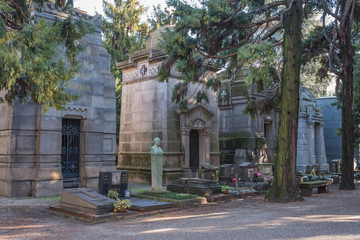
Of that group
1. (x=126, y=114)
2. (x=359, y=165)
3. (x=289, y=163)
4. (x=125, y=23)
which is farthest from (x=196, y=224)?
(x=125, y=23)

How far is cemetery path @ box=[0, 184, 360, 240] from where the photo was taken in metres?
7.00

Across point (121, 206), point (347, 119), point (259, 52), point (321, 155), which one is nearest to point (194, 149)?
point (347, 119)

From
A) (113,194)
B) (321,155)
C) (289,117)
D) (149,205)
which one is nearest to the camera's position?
(149,205)

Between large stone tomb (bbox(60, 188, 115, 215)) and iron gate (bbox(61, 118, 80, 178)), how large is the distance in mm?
4662

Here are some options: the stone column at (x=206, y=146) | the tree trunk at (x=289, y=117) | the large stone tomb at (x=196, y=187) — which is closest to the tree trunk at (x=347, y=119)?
the tree trunk at (x=289, y=117)

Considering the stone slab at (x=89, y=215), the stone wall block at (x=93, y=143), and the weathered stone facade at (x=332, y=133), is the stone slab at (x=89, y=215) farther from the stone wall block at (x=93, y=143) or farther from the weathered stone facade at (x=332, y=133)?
the weathered stone facade at (x=332, y=133)

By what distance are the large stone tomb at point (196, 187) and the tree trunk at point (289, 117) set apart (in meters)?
2.05

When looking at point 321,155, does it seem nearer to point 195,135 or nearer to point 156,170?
point 195,135

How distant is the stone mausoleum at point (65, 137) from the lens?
1291cm

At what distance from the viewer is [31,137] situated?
13266mm

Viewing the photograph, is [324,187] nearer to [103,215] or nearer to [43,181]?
[103,215]

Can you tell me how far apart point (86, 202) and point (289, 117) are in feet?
22.6

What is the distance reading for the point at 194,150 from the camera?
18.8 m

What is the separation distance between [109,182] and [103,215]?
2272 mm
